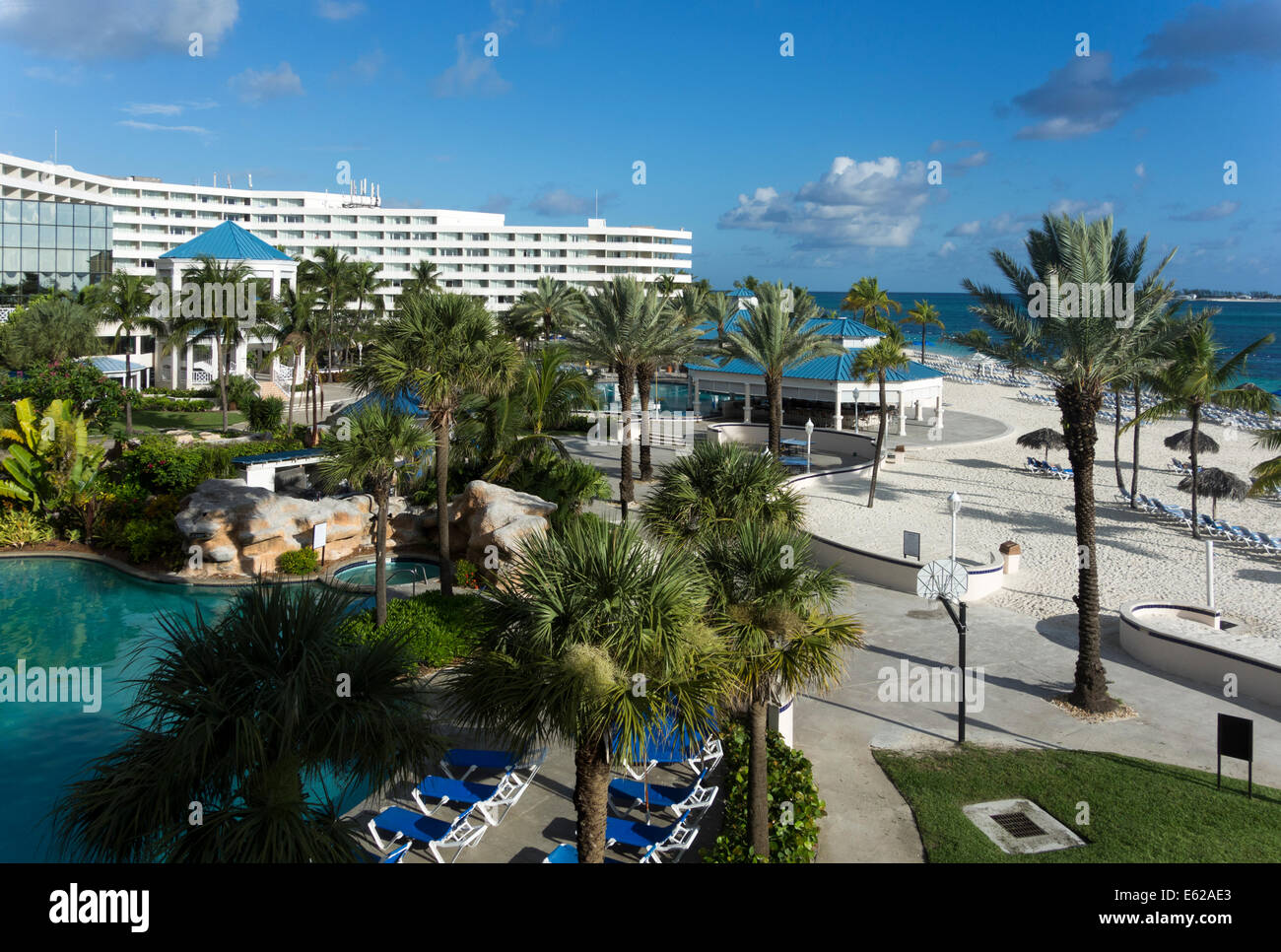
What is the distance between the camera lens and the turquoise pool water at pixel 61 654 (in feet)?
39.7

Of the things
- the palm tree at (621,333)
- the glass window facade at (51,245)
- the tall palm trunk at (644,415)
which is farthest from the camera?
the glass window facade at (51,245)

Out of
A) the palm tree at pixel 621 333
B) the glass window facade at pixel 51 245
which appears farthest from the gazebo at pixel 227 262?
the palm tree at pixel 621 333

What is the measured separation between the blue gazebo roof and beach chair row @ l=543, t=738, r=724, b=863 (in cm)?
5133

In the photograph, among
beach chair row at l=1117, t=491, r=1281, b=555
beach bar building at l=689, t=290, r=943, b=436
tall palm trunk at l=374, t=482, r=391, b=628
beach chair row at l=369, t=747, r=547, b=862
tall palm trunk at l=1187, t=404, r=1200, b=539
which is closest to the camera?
beach chair row at l=369, t=747, r=547, b=862

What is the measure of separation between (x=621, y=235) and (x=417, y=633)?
316 feet

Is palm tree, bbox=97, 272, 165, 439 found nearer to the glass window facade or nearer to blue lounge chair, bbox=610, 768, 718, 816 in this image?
the glass window facade

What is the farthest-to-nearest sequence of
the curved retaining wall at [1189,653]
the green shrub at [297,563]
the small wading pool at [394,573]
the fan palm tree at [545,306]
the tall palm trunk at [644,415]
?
1. the fan palm tree at [545,306]
2. the tall palm trunk at [644,415]
3. the green shrub at [297,563]
4. the small wading pool at [394,573]
5. the curved retaining wall at [1189,653]

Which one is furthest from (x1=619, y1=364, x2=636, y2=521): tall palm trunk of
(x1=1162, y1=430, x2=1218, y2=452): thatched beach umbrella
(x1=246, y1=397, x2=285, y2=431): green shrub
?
(x1=1162, y1=430, x2=1218, y2=452): thatched beach umbrella

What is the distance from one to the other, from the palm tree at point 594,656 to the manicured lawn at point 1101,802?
14.0ft

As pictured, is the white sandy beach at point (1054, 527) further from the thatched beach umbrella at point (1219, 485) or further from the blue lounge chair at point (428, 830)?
the blue lounge chair at point (428, 830)

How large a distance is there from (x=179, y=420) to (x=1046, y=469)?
128 ft

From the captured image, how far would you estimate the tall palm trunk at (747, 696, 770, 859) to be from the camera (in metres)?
9.80

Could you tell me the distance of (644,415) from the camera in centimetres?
3109
